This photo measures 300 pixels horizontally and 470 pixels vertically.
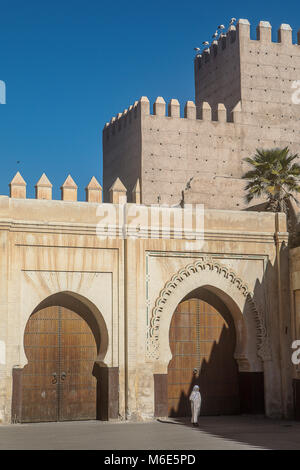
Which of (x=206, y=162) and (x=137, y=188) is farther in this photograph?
(x=206, y=162)

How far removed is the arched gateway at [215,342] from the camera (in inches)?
671

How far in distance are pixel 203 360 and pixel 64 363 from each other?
3.30m

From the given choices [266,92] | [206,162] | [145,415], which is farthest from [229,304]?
[266,92]

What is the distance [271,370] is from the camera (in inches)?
683

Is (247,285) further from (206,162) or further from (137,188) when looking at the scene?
(206,162)

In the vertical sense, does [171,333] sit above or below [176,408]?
above

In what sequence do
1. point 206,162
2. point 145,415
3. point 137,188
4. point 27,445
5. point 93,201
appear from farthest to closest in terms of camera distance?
point 206,162, point 137,188, point 93,201, point 145,415, point 27,445

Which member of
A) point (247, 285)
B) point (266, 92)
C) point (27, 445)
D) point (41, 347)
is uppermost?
point (266, 92)

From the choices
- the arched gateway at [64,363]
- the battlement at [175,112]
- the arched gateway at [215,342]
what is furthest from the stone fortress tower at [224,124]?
the arched gateway at [64,363]

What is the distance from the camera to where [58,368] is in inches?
637

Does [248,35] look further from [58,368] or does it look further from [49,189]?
[58,368]

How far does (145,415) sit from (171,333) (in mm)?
2013

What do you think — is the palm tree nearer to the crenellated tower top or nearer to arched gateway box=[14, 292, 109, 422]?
arched gateway box=[14, 292, 109, 422]

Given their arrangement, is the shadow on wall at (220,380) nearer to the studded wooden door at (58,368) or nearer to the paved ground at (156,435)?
the paved ground at (156,435)
